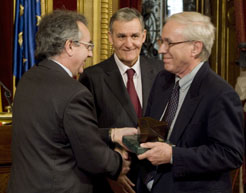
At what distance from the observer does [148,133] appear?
178cm

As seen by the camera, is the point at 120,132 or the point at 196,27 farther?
the point at 120,132

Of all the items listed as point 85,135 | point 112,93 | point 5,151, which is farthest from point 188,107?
point 5,151

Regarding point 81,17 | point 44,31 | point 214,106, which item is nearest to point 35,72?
point 44,31

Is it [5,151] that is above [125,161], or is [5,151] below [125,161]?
below

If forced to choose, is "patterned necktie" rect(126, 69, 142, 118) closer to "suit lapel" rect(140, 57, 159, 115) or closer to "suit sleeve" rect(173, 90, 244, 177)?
"suit lapel" rect(140, 57, 159, 115)

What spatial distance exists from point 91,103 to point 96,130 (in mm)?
146

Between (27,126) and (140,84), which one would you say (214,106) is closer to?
(27,126)

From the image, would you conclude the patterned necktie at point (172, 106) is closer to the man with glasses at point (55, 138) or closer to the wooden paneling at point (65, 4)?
the man with glasses at point (55, 138)

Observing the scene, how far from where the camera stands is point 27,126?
1.92 meters

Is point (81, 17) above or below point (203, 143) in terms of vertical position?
above

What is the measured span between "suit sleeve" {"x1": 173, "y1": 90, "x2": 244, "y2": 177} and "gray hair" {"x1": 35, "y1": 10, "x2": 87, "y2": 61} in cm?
87

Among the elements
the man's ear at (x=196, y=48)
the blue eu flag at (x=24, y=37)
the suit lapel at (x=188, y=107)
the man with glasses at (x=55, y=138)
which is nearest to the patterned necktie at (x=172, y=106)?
the suit lapel at (x=188, y=107)

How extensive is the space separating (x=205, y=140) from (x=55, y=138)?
2.49ft

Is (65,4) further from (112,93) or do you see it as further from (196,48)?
(196,48)
